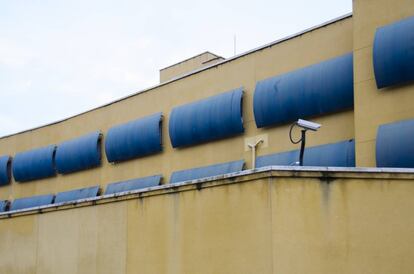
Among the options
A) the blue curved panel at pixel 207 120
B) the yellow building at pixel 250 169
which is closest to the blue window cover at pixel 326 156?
the yellow building at pixel 250 169

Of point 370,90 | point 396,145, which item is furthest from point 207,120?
point 396,145

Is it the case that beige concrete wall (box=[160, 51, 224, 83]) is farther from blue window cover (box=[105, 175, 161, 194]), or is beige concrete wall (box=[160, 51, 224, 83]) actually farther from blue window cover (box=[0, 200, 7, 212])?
blue window cover (box=[0, 200, 7, 212])

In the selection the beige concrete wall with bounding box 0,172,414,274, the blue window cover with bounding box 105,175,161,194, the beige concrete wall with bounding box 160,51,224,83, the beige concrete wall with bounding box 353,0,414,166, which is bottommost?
the beige concrete wall with bounding box 0,172,414,274

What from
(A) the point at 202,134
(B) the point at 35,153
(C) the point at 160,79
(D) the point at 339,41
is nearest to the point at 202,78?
(A) the point at 202,134

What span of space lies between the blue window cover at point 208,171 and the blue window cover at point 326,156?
1.29 metres

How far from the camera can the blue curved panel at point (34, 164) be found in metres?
25.4

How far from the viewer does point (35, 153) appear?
26.2m

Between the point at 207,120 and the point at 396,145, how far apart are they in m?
7.08

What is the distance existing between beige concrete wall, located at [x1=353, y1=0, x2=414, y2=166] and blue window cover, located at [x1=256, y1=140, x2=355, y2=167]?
0.80 m

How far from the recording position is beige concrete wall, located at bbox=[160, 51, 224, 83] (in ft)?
78.2

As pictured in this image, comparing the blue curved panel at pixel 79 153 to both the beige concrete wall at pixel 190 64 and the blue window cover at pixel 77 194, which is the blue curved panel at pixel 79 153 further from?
the beige concrete wall at pixel 190 64

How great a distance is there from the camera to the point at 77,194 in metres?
23.7

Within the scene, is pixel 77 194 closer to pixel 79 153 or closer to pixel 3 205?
pixel 79 153

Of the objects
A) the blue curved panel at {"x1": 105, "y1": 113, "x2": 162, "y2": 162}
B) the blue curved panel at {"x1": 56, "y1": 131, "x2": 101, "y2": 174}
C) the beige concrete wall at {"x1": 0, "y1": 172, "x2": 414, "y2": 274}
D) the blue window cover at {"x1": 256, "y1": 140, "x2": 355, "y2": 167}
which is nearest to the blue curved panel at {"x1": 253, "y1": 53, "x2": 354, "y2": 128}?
the blue window cover at {"x1": 256, "y1": 140, "x2": 355, "y2": 167}
